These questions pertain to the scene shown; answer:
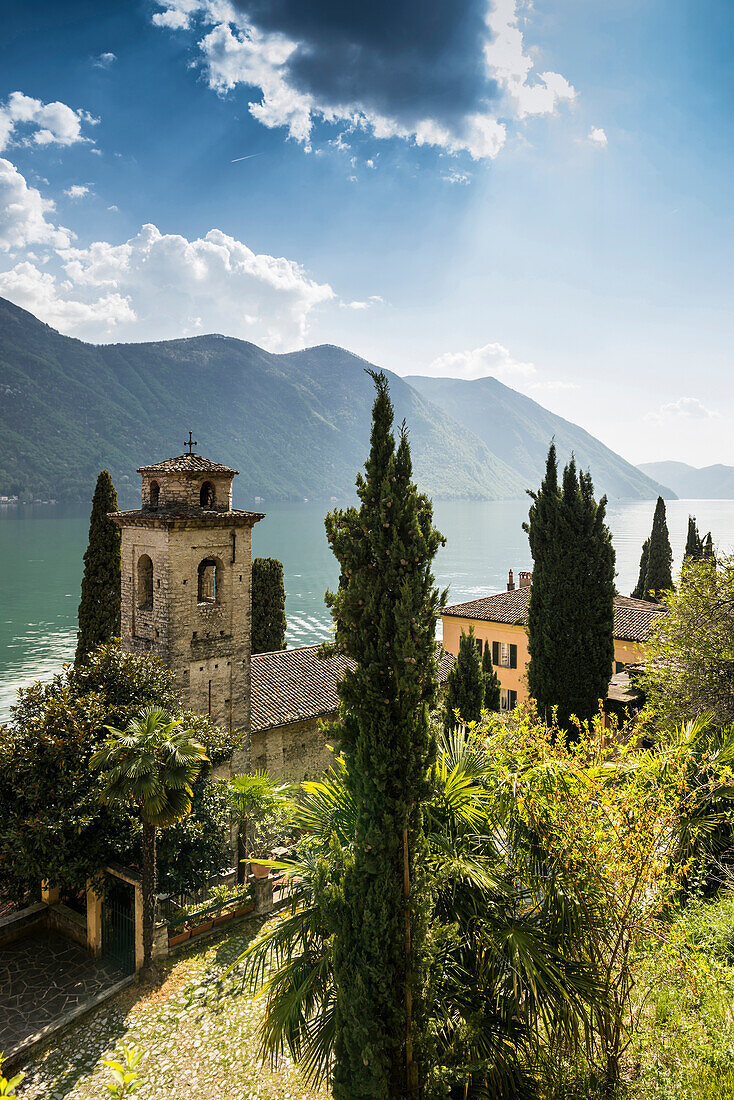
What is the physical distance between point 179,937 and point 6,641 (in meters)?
52.8

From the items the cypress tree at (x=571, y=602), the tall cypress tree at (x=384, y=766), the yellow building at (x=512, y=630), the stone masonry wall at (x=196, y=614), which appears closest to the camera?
the tall cypress tree at (x=384, y=766)

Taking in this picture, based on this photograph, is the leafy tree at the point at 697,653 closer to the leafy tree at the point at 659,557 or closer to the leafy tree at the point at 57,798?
the leafy tree at the point at 57,798

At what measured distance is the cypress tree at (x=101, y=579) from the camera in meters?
24.1

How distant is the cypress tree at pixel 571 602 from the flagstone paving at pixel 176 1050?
14820mm

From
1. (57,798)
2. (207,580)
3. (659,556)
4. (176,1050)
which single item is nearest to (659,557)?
(659,556)

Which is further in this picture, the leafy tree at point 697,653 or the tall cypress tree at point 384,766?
the leafy tree at point 697,653

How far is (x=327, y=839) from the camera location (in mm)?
8078

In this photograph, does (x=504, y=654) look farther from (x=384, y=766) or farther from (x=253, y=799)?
(x=384, y=766)

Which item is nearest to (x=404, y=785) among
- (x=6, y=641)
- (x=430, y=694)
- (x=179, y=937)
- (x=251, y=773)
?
(x=430, y=694)

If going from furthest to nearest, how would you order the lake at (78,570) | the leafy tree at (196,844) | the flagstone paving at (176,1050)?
the lake at (78,570)
the leafy tree at (196,844)
the flagstone paving at (176,1050)

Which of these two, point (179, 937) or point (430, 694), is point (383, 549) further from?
point (179, 937)

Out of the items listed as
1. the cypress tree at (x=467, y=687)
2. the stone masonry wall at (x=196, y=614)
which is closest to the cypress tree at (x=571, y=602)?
the cypress tree at (x=467, y=687)

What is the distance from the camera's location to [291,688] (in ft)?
76.6

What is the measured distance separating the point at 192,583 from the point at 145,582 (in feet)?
6.08
